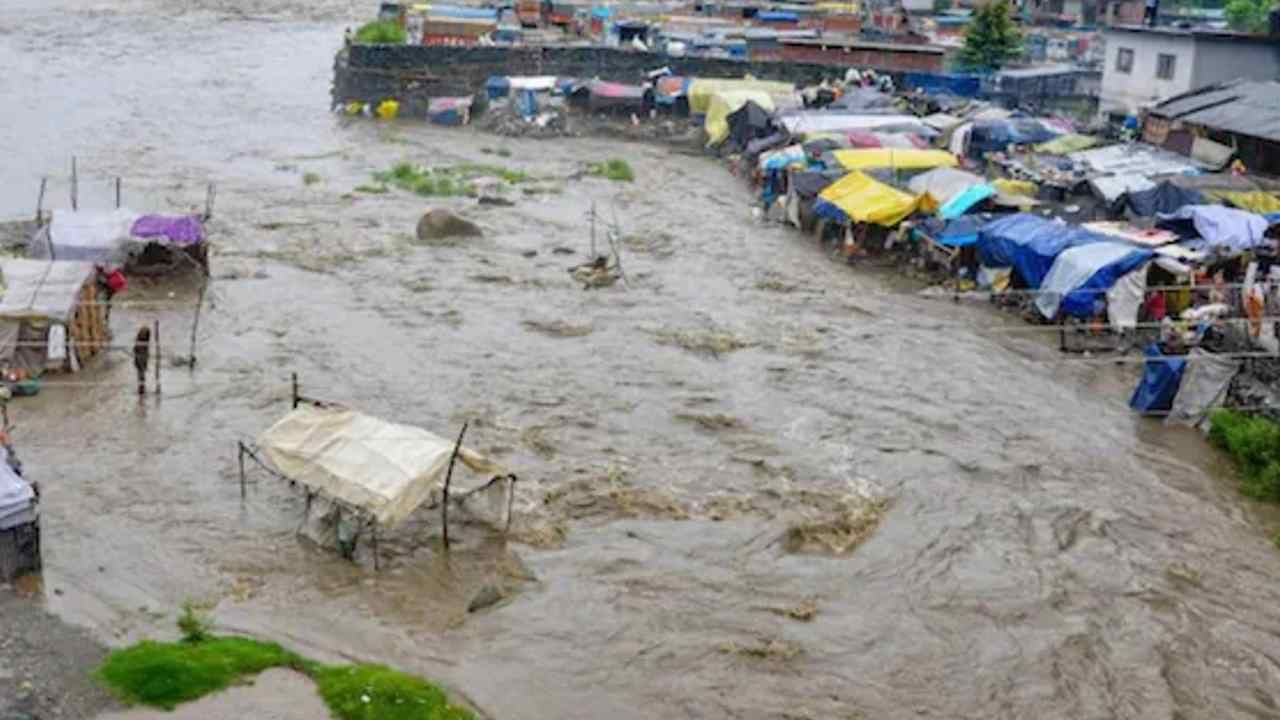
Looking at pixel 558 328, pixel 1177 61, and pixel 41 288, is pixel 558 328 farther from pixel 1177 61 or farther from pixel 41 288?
pixel 1177 61

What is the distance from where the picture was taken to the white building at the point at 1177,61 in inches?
1517

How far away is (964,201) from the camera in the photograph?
2975 centimetres

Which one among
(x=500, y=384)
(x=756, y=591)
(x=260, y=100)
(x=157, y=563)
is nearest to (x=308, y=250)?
(x=500, y=384)

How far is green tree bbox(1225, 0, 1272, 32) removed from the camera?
5428 cm

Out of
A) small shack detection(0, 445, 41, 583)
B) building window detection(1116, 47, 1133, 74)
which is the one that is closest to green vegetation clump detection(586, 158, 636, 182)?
building window detection(1116, 47, 1133, 74)

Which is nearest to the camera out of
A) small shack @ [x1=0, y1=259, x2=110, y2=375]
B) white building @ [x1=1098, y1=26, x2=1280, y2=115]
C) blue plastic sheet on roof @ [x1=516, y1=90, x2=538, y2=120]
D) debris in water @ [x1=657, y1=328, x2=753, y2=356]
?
small shack @ [x1=0, y1=259, x2=110, y2=375]

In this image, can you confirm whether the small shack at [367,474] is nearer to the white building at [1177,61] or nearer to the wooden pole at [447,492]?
the wooden pole at [447,492]

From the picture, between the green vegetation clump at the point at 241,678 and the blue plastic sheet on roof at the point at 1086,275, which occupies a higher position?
the blue plastic sheet on roof at the point at 1086,275

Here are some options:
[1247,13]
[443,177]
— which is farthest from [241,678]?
[1247,13]

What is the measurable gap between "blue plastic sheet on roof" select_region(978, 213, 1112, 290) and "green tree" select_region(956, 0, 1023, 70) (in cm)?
2555

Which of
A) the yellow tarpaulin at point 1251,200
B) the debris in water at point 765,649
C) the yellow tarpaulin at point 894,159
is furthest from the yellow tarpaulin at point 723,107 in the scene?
the debris in water at point 765,649

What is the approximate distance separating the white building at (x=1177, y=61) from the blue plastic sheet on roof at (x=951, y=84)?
7527 millimetres

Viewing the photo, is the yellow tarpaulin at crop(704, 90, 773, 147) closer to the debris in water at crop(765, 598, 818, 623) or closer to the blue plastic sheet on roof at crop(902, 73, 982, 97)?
the blue plastic sheet on roof at crop(902, 73, 982, 97)

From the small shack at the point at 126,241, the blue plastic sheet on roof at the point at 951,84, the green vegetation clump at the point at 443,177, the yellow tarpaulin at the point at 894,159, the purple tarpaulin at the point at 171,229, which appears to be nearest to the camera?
the small shack at the point at 126,241
